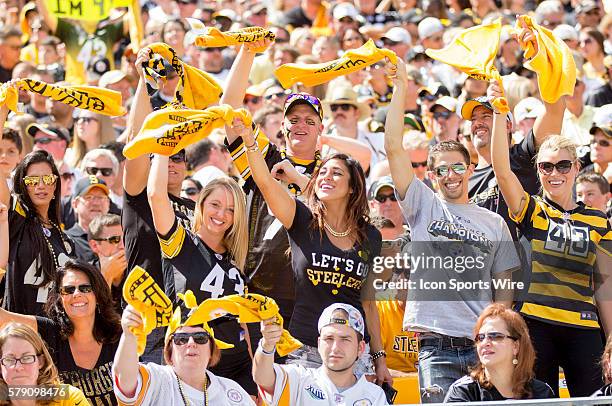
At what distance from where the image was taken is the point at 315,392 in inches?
240

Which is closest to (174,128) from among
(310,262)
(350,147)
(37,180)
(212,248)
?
(212,248)

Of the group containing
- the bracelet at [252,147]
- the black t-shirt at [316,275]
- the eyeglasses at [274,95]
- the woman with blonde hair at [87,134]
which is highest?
the eyeglasses at [274,95]

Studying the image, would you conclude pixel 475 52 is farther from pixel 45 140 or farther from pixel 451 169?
pixel 45 140

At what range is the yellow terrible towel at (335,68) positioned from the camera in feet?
23.4

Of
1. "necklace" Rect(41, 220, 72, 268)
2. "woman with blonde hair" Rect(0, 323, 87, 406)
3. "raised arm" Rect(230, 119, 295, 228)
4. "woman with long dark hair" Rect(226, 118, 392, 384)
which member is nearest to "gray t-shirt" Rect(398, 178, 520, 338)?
"woman with long dark hair" Rect(226, 118, 392, 384)

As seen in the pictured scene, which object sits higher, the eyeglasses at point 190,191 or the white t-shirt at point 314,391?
the eyeglasses at point 190,191

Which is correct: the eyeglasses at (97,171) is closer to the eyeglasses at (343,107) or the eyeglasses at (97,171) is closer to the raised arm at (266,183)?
the eyeglasses at (343,107)

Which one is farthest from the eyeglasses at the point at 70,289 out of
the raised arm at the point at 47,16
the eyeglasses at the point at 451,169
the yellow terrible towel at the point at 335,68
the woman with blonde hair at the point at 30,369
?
the raised arm at the point at 47,16

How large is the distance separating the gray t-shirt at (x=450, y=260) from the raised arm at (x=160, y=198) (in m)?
1.21

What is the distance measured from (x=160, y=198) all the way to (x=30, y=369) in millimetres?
1072

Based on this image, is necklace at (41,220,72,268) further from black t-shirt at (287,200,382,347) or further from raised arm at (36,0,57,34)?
raised arm at (36,0,57,34)

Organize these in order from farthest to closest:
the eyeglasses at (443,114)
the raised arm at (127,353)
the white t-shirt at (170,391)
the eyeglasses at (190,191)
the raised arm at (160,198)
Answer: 1. the eyeglasses at (443,114)
2. the eyeglasses at (190,191)
3. the raised arm at (160,198)
4. the white t-shirt at (170,391)
5. the raised arm at (127,353)

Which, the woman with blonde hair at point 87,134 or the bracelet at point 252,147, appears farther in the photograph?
the woman with blonde hair at point 87,134

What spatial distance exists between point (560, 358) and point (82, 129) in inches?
188
